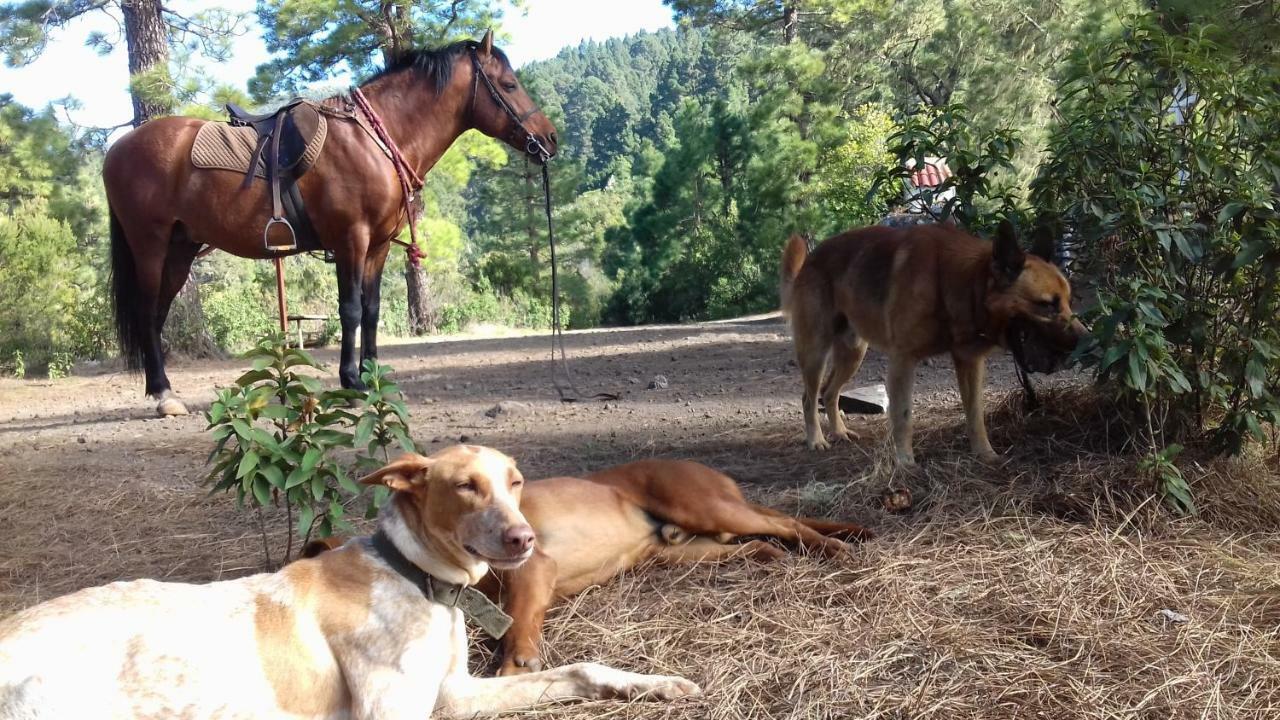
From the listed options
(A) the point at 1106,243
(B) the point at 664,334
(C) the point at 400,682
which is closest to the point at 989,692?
(C) the point at 400,682

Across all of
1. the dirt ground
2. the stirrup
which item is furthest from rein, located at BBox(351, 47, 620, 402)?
the dirt ground

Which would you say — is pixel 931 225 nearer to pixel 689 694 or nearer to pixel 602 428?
pixel 602 428

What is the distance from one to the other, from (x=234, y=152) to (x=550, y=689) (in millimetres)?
5810

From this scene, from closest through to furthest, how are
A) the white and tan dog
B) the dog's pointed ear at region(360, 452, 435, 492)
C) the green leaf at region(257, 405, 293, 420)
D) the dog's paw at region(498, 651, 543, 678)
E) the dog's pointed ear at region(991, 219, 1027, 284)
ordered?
the white and tan dog
the dog's pointed ear at region(360, 452, 435, 492)
the dog's paw at region(498, 651, 543, 678)
the green leaf at region(257, 405, 293, 420)
the dog's pointed ear at region(991, 219, 1027, 284)

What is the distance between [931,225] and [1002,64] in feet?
63.4

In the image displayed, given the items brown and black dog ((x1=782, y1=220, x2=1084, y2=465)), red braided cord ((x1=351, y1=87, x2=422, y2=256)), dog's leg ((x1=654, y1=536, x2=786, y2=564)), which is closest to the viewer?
dog's leg ((x1=654, y1=536, x2=786, y2=564))

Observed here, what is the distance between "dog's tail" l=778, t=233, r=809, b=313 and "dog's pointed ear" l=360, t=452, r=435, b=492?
406cm

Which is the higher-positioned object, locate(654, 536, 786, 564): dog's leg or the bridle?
the bridle

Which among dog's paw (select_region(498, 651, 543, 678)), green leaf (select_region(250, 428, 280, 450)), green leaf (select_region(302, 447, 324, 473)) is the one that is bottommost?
dog's paw (select_region(498, 651, 543, 678))

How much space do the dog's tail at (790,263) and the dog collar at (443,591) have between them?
158 inches

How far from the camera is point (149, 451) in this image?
6305mm

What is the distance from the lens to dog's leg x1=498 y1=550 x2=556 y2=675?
3096mm

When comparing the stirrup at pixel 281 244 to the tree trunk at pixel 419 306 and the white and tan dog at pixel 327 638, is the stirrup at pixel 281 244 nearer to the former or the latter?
the white and tan dog at pixel 327 638

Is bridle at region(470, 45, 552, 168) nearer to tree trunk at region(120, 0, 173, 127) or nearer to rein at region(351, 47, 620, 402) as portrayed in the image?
rein at region(351, 47, 620, 402)
